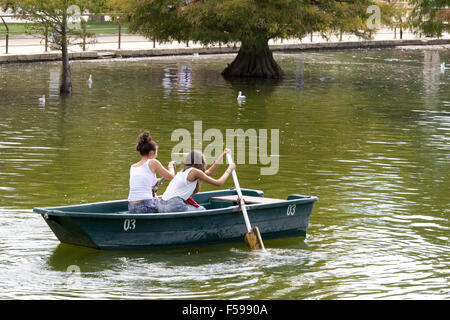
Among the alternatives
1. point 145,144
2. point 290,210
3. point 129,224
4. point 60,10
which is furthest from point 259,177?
point 60,10

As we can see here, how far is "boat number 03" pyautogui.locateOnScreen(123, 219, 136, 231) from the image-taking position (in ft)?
39.7

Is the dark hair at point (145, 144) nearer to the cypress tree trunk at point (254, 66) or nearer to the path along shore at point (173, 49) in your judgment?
the path along shore at point (173, 49)

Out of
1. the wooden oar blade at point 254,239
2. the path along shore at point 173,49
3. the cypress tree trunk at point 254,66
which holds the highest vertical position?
the path along shore at point 173,49

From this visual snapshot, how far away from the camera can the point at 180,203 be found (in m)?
12.9

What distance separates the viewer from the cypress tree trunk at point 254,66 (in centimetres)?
3781

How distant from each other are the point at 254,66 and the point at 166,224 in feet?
86.0

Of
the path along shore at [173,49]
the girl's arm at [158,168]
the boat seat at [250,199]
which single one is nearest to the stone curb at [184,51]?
the path along shore at [173,49]

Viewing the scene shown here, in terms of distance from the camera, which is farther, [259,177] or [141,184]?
[259,177]

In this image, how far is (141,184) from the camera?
12695mm

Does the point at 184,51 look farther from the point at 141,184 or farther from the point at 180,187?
the point at 141,184

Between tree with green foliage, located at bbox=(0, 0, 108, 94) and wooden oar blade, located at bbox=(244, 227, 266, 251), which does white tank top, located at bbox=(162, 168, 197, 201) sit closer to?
wooden oar blade, located at bbox=(244, 227, 266, 251)

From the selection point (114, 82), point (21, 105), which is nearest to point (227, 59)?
point (114, 82)

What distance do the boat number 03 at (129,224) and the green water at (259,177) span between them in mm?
387

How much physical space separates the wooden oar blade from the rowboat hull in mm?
396
